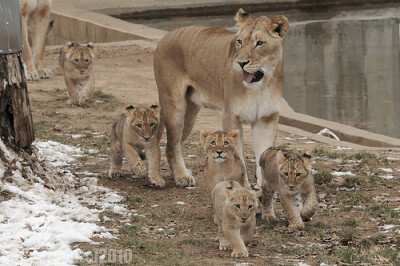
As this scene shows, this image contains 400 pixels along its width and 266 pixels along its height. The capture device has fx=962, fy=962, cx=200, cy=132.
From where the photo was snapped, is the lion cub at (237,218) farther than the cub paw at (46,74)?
No

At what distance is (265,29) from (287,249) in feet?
7.53

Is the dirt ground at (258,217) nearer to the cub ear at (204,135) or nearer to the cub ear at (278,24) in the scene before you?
the cub ear at (204,135)

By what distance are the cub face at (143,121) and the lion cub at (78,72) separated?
476 cm

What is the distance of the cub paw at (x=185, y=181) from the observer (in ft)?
31.1

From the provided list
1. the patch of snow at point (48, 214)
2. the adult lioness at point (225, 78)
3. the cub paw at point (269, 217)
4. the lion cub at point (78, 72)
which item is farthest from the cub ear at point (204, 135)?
the lion cub at point (78, 72)

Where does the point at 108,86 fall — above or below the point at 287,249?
above

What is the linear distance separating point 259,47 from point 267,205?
4.77 feet

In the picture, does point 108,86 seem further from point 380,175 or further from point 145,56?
point 380,175

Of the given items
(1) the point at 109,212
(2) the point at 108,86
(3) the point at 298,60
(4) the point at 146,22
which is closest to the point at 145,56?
(2) the point at 108,86

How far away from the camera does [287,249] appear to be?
24.0 feet

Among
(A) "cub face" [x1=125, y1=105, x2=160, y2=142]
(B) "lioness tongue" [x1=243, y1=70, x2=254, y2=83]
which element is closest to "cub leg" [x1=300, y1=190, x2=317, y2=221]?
(B) "lioness tongue" [x1=243, y1=70, x2=254, y2=83]

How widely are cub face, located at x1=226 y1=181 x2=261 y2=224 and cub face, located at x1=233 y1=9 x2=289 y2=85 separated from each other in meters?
1.62

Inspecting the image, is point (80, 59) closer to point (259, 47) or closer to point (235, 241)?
point (259, 47)

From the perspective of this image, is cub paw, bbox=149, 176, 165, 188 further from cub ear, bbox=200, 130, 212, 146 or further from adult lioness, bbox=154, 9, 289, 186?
cub ear, bbox=200, 130, 212, 146
